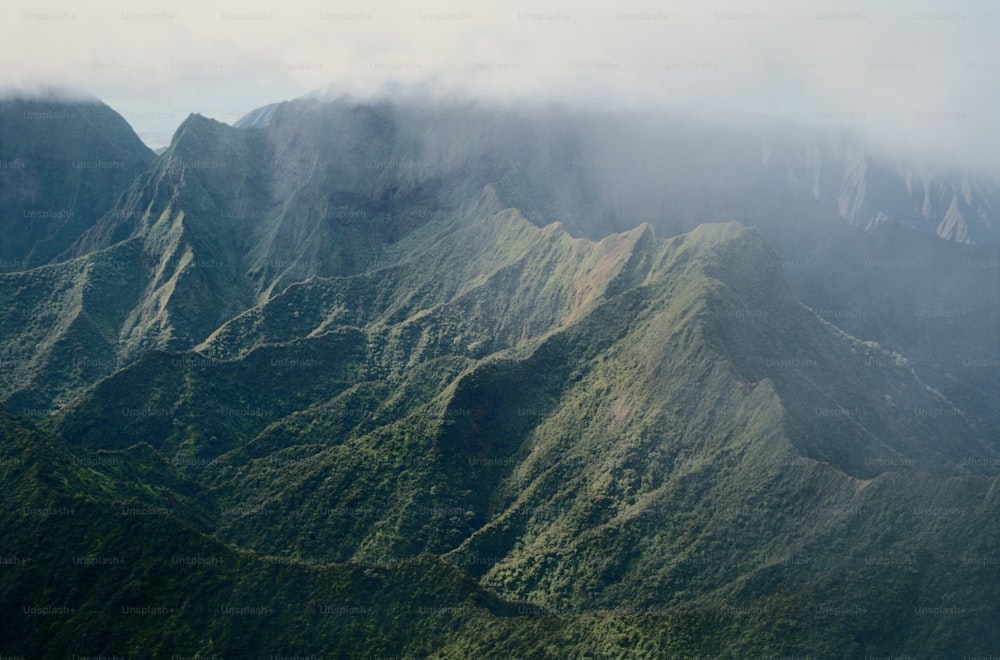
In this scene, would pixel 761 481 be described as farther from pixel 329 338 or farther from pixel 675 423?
pixel 329 338

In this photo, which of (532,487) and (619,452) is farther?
(532,487)

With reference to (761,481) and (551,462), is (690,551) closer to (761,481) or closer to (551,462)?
(761,481)

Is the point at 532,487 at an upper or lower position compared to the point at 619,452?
lower

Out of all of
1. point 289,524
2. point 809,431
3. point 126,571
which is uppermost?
point 126,571

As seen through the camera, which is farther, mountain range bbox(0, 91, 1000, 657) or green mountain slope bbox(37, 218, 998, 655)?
green mountain slope bbox(37, 218, 998, 655)

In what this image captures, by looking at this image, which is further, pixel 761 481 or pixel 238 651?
pixel 761 481

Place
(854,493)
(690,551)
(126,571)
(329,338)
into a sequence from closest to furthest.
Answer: (126,571) → (854,493) → (690,551) → (329,338)

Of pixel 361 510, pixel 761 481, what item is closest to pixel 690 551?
pixel 761 481

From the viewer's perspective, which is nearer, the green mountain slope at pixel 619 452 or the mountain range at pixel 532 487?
the mountain range at pixel 532 487

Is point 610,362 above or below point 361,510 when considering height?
above

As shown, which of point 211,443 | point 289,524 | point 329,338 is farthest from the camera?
point 329,338
